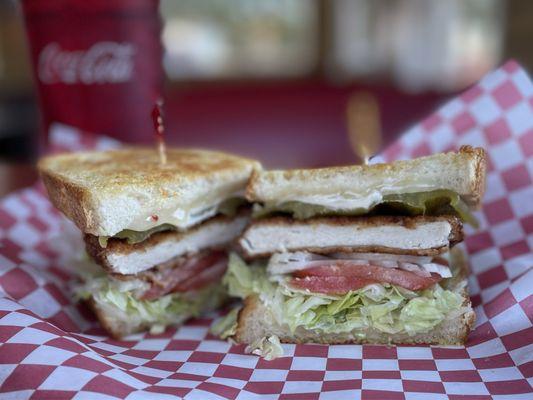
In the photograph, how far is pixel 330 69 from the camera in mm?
9102

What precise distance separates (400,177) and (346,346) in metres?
Result: 0.52

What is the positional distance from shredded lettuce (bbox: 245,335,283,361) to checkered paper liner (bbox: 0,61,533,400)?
0.02 metres

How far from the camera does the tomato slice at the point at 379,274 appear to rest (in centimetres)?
166

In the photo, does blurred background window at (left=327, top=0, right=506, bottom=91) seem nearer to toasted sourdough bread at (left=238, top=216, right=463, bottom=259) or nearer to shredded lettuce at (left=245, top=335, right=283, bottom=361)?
toasted sourdough bread at (left=238, top=216, right=463, bottom=259)

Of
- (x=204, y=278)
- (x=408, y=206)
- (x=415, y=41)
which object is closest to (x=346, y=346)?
(x=408, y=206)

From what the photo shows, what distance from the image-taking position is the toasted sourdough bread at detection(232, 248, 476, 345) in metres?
1.62

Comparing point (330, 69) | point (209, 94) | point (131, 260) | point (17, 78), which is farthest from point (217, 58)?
point (131, 260)

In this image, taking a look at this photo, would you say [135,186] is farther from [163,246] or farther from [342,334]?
[342,334]

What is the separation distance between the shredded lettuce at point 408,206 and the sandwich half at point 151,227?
29 cm

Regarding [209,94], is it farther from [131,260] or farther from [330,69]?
[330,69]

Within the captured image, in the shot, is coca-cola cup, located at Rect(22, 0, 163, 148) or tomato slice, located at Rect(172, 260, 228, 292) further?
coca-cola cup, located at Rect(22, 0, 163, 148)

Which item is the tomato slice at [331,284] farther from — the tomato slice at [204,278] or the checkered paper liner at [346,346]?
the tomato slice at [204,278]

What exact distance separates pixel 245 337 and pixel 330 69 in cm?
789

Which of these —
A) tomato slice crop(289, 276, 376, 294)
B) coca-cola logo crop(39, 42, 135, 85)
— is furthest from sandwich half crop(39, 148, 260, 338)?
coca-cola logo crop(39, 42, 135, 85)
